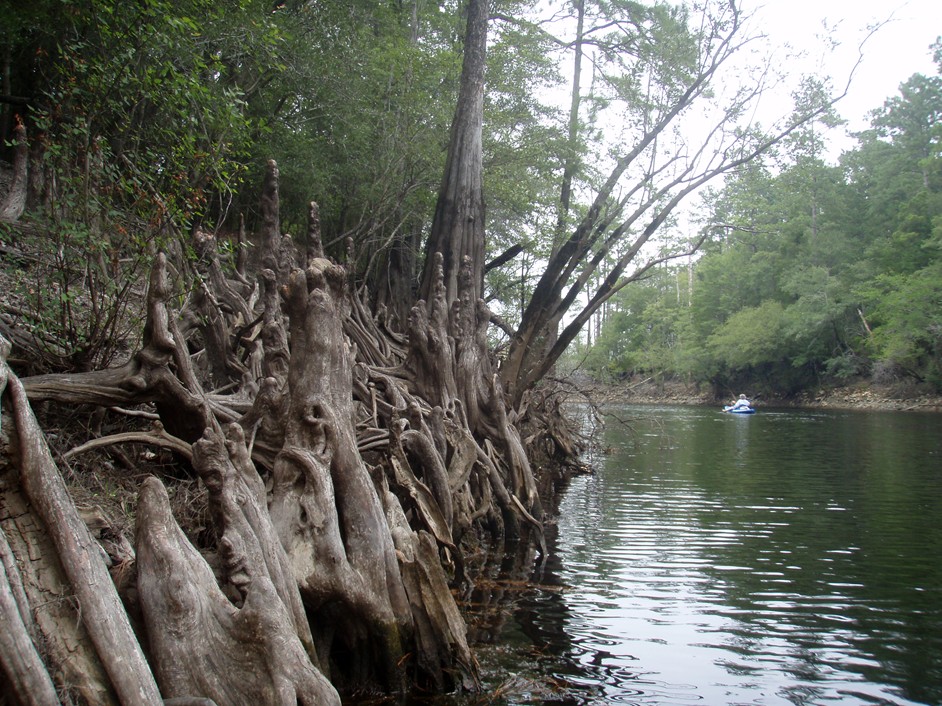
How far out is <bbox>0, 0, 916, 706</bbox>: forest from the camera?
360 centimetres

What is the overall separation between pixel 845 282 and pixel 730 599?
47.2 m

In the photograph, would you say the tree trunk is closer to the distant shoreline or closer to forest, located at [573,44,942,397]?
the distant shoreline

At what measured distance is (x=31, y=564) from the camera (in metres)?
3.40

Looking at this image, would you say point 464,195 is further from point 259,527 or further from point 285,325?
point 259,527

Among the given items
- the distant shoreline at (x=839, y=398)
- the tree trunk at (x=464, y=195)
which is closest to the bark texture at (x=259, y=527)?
the tree trunk at (x=464, y=195)

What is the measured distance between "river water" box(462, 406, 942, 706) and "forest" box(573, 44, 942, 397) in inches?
918

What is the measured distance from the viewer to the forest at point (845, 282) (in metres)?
42.5

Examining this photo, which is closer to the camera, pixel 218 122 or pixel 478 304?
pixel 218 122

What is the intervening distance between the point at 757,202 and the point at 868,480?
579 centimetres

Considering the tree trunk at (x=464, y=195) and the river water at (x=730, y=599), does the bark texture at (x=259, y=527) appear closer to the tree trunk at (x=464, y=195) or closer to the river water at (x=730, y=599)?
the river water at (x=730, y=599)

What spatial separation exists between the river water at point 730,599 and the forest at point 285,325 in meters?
0.81

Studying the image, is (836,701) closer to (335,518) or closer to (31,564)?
(335,518)

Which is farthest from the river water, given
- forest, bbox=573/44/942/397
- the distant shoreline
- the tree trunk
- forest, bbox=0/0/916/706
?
forest, bbox=573/44/942/397

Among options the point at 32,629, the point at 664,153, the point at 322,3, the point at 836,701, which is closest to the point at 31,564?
the point at 32,629
